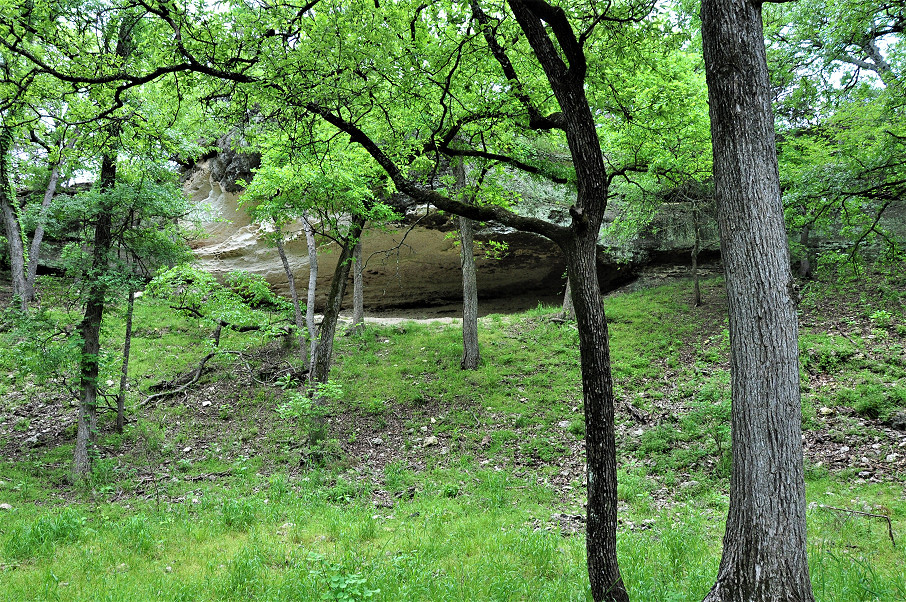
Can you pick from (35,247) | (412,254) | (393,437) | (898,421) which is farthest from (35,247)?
(898,421)

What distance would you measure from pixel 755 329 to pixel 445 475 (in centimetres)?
588

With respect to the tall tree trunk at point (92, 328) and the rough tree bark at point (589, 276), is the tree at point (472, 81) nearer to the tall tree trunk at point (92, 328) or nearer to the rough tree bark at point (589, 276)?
the rough tree bark at point (589, 276)

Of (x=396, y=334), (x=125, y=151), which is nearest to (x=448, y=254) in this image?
(x=396, y=334)

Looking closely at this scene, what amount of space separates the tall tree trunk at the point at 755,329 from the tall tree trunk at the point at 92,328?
30.3 ft

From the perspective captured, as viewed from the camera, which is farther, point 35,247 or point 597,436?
point 35,247

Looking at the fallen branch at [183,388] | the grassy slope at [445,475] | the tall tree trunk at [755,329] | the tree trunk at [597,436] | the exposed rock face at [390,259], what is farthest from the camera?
the exposed rock face at [390,259]

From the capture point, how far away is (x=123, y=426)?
32.9 feet

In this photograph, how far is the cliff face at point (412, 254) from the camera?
16922 millimetres

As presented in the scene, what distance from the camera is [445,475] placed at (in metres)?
7.81

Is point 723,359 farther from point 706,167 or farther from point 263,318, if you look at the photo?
point 263,318

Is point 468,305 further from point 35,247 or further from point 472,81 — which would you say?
point 35,247

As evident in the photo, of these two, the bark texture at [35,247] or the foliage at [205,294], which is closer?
the foliage at [205,294]

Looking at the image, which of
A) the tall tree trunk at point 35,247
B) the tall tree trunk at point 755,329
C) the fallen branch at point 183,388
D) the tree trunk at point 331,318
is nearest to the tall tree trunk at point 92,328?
the fallen branch at point 183,388

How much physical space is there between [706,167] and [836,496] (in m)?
6.20
